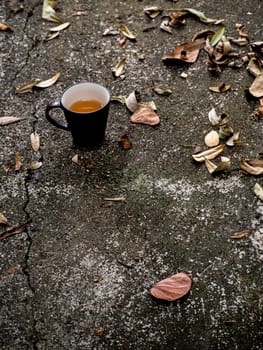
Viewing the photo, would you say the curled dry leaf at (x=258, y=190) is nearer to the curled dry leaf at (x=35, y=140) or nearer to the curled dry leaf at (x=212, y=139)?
the curled dry leaf at (x=212, y=139)

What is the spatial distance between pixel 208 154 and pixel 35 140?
0.77m

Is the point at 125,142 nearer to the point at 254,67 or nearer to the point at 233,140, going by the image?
the point at 233,140

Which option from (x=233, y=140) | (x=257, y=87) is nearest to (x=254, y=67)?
(x=257, y=87)

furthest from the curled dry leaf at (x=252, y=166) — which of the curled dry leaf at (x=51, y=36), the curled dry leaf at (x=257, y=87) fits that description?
the curled dry leaf at (x=51, y=36)

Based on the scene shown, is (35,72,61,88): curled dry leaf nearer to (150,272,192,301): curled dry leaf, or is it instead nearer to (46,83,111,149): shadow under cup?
(46,83,111,149): shadow under cup

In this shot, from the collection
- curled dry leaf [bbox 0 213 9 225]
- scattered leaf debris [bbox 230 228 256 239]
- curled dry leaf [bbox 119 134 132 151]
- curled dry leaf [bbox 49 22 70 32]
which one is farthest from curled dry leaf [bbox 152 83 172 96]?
curled dry leaf [bbox 0 213 9 225]

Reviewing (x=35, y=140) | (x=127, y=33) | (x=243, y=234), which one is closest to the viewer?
(x=243, y=234)

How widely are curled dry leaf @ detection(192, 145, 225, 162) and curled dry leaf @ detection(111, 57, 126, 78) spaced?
663mm

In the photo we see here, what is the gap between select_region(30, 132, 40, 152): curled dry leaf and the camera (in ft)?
7.42

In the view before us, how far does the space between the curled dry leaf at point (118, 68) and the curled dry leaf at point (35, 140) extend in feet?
1.79

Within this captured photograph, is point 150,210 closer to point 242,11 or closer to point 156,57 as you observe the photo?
point 156,57

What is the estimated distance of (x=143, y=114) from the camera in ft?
7.80

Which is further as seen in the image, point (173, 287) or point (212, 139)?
point (212, 139)

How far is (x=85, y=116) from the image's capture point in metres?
2.06
